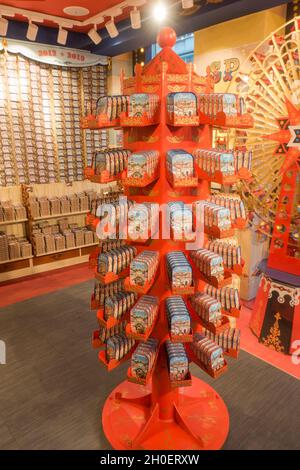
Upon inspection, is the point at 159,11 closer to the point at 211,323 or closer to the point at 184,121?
the point at 184,121

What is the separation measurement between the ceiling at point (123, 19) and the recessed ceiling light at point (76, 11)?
6 cm

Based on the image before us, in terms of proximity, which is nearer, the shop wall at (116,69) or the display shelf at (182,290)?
the display shelf at (182,290)

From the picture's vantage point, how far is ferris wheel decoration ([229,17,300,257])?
10.6 feet

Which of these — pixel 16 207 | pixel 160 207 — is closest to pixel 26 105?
pixel 16 207

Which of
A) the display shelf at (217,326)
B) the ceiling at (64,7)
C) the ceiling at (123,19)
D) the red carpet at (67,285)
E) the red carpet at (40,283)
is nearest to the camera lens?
the display shelf at (217,326)

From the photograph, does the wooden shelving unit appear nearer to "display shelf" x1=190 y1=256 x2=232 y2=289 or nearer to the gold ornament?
the gold ornament

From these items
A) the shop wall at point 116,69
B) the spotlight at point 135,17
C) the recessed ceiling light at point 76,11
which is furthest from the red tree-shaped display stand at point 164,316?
the shop wall at point 116,69

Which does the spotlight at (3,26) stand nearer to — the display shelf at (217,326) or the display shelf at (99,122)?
the display shelf at (99,122)

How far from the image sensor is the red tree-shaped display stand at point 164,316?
2111mm

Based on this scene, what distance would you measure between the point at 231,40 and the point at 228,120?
9.77 ft

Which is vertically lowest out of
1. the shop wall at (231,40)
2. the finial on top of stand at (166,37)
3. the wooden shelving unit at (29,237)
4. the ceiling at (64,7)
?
the wooden shelving unit at (29,237)

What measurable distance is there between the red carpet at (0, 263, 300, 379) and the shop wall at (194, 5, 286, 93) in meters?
2.94

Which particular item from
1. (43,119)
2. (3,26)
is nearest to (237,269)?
(3,26)

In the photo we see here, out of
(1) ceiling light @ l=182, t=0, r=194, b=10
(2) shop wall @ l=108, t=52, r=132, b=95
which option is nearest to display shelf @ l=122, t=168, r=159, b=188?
(1) ceiling light @ l=182, t=0, r=194, b=10
